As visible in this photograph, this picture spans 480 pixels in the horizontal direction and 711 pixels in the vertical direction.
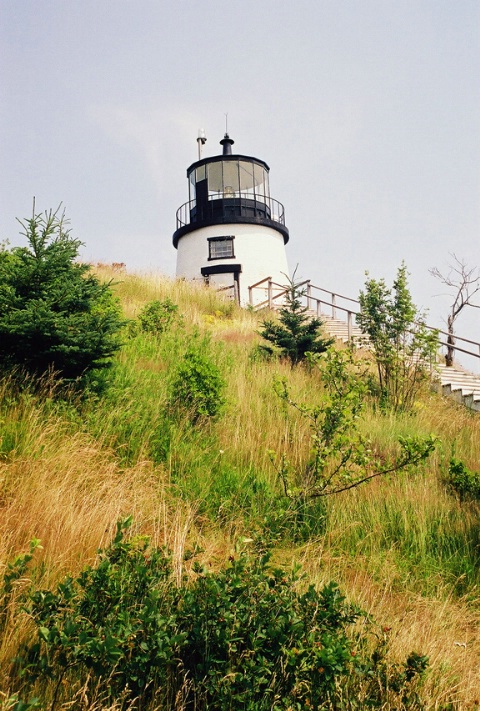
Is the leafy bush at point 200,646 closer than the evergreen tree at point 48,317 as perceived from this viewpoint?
Yes

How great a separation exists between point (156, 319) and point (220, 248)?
14625mm

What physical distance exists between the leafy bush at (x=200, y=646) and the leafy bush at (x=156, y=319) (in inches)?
309

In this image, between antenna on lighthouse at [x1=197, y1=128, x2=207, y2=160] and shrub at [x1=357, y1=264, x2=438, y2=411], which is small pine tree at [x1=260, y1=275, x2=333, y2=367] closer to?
shrub at [x1=357, y1=264, x2=438, y2=411]

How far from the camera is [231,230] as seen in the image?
24.0 m

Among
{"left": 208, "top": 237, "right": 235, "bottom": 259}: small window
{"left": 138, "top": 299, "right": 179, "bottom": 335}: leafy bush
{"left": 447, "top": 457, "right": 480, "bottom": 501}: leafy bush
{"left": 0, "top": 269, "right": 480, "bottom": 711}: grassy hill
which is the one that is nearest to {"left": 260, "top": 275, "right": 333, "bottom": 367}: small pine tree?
{"left": 138, "top": 299, "right": 179, "bottom": 335}: leafy bush

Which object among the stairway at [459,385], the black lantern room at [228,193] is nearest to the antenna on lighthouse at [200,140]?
the black lantern room at [228,193]

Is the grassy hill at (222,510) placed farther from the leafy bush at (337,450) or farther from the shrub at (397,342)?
the shrub at (397,342)

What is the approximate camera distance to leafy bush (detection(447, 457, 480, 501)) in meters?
5.44

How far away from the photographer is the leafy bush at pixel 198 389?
595 centimetres

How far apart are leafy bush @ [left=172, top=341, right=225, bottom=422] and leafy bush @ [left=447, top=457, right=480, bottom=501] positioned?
294 centimetres

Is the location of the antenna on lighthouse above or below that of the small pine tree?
above

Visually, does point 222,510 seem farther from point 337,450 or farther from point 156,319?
point 156,319

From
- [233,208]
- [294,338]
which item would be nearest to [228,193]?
[233,208]

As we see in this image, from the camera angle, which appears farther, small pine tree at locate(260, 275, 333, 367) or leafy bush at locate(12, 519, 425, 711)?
small pine tree at locate(260, 275, 333, 367)
